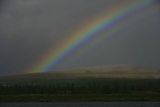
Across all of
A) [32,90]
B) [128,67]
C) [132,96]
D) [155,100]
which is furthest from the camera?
[128,67]

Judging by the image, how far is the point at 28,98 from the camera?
177 ft

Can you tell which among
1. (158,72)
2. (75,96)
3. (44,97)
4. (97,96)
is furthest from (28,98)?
(158,72)

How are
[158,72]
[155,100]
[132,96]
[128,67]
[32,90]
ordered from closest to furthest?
[155,100]
[132,96]
[32,90]
[158,72]
[128,67]

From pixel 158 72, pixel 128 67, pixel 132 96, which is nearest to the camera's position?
pixel 132 96

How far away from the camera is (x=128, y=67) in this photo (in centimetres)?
19700

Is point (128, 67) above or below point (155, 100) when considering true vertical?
above

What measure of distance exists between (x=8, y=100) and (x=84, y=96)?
15.5m


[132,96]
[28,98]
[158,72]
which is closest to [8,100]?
[28,98]

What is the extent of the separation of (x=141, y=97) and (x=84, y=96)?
11708mm

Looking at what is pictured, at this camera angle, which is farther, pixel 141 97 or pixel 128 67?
pixel 128 67

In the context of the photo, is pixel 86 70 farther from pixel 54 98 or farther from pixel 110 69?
pixel 54 98

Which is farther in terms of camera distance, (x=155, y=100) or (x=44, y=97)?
(x=44, y=97)

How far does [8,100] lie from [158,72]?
138 meters

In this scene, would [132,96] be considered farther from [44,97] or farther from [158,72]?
[158,72]
